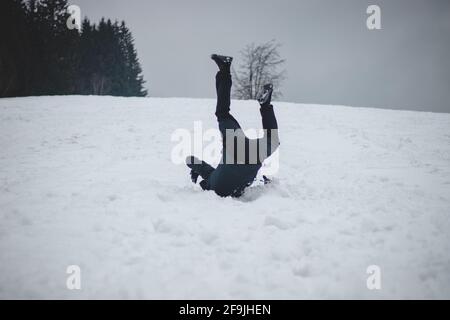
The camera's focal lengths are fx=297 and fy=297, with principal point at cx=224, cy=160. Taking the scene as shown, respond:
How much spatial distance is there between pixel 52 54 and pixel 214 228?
3973 cm

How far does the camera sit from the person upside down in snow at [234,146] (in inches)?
184

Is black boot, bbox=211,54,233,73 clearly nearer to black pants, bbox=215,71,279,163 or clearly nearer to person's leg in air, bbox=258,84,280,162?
black pants, bbox=215,71,279,163

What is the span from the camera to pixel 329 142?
1077 centimetres

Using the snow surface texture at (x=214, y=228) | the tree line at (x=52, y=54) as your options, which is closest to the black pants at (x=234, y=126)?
the snow surface texture at (x=214, y=228)

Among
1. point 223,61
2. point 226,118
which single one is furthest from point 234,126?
point 223,61

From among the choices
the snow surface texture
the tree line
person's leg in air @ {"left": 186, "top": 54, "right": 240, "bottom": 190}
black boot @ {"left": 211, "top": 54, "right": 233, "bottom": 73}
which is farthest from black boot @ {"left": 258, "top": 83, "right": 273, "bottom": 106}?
the tree line

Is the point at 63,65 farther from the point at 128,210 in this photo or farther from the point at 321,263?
the point at 321,263

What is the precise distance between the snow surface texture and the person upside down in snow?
0.31 m

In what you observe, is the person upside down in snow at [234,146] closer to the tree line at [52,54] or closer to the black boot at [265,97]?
the black boot at [265,97]

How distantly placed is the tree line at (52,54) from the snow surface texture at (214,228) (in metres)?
29.3

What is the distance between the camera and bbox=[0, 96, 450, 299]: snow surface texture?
2812 mm

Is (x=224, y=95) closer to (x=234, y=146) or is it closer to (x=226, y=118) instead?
(x=226, y=118)
